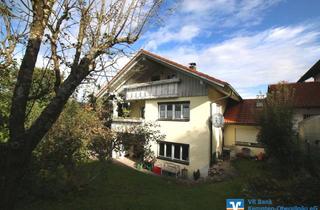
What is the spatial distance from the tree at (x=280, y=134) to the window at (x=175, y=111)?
5.25 m

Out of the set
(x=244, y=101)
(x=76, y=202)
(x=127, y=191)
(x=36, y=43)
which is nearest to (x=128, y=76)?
(x=244, y=101)

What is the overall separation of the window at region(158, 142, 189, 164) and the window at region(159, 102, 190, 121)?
214cm

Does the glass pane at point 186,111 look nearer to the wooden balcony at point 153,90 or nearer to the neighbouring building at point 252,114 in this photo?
the wooden balcony at point 153,90

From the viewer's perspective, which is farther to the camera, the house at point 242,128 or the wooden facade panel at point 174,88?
the house at point 242,128

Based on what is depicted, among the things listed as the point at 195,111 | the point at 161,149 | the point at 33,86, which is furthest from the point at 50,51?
the point at 161,149

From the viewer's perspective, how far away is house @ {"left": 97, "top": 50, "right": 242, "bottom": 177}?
14.1m

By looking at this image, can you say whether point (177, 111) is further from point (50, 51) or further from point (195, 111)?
point (50, 51)

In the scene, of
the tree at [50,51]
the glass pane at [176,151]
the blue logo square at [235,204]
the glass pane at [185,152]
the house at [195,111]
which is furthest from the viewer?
the glass pane at [176,151]

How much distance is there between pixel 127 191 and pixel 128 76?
1257 cm

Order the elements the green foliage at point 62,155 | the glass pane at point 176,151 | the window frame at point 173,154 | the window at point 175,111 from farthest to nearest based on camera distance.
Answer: the glass pane at point 176,151
the window at point 175,111
the window frame at point 173,154
the green foliage at point 62,155

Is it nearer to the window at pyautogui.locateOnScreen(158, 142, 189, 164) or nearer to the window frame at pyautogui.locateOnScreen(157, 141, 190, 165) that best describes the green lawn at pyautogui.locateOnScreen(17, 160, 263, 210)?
the window frame at pyautogui.locateOnScreen(157, 141, 190, 165)

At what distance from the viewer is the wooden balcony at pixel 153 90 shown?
15805mm

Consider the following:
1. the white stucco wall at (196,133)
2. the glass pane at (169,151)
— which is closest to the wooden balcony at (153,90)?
the white stucco wall at (196,133)

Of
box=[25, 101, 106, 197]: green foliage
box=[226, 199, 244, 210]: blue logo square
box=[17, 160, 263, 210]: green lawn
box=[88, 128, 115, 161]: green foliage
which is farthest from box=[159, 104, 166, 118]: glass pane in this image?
box=[226, 199, 244, 210]: blue logo square
